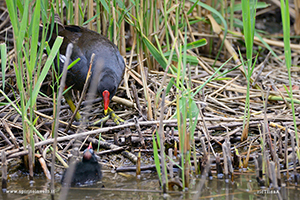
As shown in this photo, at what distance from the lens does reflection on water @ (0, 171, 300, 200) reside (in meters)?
2.27

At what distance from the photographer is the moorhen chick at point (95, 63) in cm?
354

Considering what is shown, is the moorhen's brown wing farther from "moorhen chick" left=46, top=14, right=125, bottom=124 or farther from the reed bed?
the reed bed

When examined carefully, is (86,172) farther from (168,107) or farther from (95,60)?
(95,60)

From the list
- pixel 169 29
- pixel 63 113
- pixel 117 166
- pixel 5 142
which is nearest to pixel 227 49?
pixel 169 29

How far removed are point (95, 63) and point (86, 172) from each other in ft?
4.89

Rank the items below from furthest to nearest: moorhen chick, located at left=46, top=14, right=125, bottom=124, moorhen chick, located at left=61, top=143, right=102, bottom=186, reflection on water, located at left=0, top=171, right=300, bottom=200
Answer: moorhen chick, located at left=46, top=14, right=125, bottom=124 → moorhen chick, located at left=61, top=143, right=102, bottom=186 → reflection on water, located at left=0, top=171, right=300, bottom=200

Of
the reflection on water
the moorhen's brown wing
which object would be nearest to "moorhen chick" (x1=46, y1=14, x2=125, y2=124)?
the moorhen's brown wing

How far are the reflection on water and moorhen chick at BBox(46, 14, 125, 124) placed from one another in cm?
109

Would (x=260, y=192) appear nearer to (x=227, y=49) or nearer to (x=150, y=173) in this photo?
(x=150, y=173)

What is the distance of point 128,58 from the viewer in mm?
4590

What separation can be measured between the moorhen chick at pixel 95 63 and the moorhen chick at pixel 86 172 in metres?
0.94

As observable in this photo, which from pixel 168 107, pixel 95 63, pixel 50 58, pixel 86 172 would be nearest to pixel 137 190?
pixel 86 172

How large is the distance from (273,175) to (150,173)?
0.91m

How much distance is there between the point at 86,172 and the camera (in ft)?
8.12
